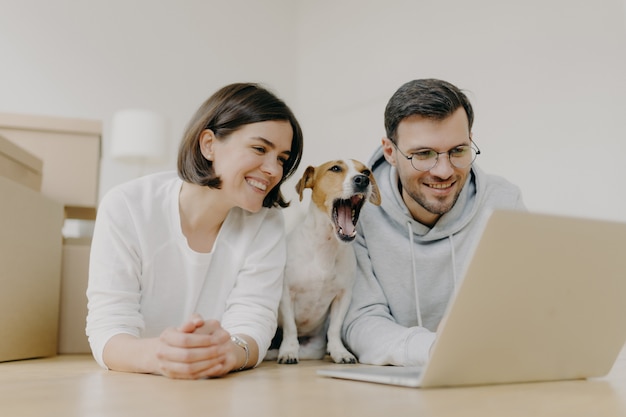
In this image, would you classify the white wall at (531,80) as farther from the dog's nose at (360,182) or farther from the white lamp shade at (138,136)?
the white lamp shade at (138,136)

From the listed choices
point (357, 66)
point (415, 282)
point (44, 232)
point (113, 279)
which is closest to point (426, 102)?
point (415, 282)

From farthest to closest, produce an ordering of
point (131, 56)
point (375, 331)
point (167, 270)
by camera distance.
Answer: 1. point (131, 56)
2. point (375, 331)
3. point (167, 270)

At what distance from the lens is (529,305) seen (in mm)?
860

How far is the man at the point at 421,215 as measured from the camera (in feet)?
5.30

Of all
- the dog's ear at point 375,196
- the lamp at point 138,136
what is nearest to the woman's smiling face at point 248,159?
the dog's ear at point 375,196

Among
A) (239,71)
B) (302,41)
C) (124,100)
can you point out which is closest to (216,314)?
(124,100)

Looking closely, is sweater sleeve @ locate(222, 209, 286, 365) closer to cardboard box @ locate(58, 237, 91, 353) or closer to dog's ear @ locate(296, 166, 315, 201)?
dog's ear @ locate(296, 166, 315, 201)

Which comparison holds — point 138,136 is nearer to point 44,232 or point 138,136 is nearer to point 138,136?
point 138,136

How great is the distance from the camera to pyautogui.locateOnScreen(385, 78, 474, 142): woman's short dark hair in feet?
5.27

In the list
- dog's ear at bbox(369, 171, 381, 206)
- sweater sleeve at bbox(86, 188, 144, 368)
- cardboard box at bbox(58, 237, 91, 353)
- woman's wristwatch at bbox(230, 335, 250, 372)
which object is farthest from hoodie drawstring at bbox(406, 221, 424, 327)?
cardboard box at bbox(58, 237, 91, 353)

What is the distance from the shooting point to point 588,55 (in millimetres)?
2205

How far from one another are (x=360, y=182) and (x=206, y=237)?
1.55 ft

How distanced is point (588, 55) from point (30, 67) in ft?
9.95

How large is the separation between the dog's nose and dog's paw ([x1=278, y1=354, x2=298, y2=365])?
1.61ft
